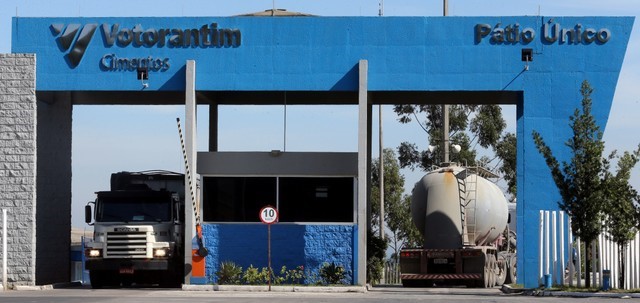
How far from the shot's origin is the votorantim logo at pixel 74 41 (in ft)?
134

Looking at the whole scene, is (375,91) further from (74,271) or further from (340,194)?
(74,271)

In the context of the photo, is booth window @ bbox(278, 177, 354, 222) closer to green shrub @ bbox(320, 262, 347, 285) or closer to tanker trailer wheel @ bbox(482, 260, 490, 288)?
green shrub @ bbox(320, 262, 347, 285)

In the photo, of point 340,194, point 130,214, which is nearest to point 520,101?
point 340,194

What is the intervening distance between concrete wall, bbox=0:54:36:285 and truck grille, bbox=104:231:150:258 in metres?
2.44

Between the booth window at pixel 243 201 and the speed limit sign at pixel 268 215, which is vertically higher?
the booth window at pixel 243 201

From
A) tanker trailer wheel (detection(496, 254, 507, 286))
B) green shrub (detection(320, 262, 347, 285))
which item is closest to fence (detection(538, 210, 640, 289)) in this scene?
tanker trailer wheel (detection(496, 254, 507, 286))

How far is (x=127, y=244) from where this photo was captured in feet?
136

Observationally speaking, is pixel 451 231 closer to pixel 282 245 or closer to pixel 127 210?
pixel 282 245

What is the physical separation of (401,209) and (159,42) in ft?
125

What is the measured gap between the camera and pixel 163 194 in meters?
42.4

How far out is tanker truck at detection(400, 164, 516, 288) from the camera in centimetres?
4259

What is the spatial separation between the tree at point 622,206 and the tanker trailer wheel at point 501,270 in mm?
8930

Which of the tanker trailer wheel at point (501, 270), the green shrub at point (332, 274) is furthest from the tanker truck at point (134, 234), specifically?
the tanker trailer wheel at point (501, 270)
